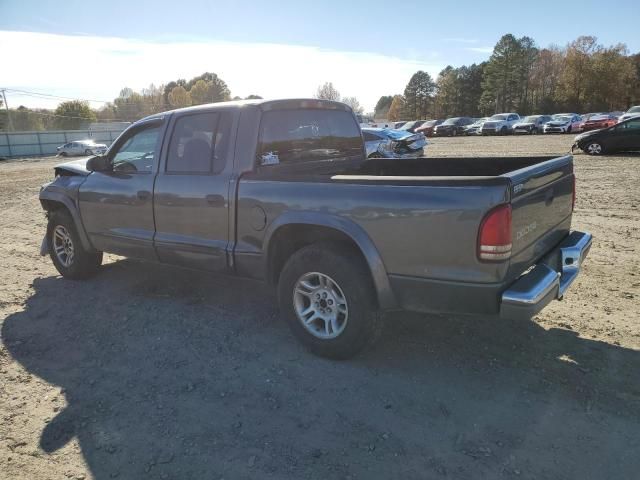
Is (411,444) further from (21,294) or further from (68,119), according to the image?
(68,119)

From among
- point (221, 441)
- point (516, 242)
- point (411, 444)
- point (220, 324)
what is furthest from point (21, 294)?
point (516, 242)

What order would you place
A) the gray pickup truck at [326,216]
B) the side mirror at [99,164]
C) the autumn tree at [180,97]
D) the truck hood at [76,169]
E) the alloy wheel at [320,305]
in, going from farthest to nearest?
1. the autumn tree at [180,97]
2. the truck hood at [76,169]
3. the side mirror at [99,164]
4. the alloy wheel at [320,305]
5. the gray pickup truck at [326,216]

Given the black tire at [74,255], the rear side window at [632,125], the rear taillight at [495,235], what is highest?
the rear side window at [632,125]

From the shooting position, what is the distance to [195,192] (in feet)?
14.2

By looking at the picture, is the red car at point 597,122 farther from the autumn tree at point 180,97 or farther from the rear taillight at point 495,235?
the autumn tree at point 180,97

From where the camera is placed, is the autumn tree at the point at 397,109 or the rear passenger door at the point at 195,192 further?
the autumn tree at the point at 397,109

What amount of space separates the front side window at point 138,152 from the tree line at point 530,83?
77.4m

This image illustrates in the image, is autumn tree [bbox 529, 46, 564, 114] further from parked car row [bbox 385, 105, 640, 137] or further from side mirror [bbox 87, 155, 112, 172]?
side mirror [bbox 87, 155, 112, 172]

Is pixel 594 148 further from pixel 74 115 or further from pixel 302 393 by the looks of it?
pixel 74 115


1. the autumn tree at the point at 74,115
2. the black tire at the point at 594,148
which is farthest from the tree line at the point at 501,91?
the black tire at the point at 594,148

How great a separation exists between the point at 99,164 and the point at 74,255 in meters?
1.29

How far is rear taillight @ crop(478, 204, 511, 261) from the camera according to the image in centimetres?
289

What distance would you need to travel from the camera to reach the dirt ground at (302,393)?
272 centimetres

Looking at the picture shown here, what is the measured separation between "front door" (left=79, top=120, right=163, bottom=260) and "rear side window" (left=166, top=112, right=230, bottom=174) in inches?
9.7
